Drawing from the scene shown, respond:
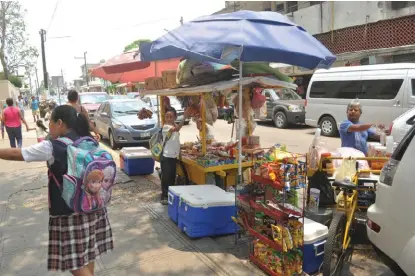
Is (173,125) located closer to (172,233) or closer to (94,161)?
(172,233)

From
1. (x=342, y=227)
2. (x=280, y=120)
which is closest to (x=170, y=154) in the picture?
(x=342, y=227)

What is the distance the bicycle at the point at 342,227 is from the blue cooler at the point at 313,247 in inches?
8.5

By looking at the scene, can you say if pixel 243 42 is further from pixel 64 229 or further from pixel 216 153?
pixel 64 229

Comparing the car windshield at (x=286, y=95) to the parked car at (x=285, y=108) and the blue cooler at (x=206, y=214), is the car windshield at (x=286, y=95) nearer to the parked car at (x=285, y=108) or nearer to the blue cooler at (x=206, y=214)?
the parked car at (x=285, y=108)

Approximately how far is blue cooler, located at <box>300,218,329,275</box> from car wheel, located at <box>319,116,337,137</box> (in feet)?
31.3

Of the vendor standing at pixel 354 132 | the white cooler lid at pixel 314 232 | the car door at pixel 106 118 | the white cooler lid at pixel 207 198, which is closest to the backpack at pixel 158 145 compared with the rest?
the white cooler lid at pixel 207 198

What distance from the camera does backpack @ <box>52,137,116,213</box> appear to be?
2516mm

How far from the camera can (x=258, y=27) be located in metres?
4.37

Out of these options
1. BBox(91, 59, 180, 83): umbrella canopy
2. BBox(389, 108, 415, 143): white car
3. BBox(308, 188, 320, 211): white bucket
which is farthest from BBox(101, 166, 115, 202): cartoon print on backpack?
BBox(389, 108, 415, 143): white car

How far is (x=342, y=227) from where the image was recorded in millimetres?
3391

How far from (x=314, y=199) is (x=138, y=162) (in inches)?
181

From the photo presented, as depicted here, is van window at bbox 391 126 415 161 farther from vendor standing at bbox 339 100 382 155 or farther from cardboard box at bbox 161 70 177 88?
cardboard box at bbox 161 70 177 88

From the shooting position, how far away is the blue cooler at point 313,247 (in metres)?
3.48

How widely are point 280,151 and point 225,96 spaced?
1713 mm
